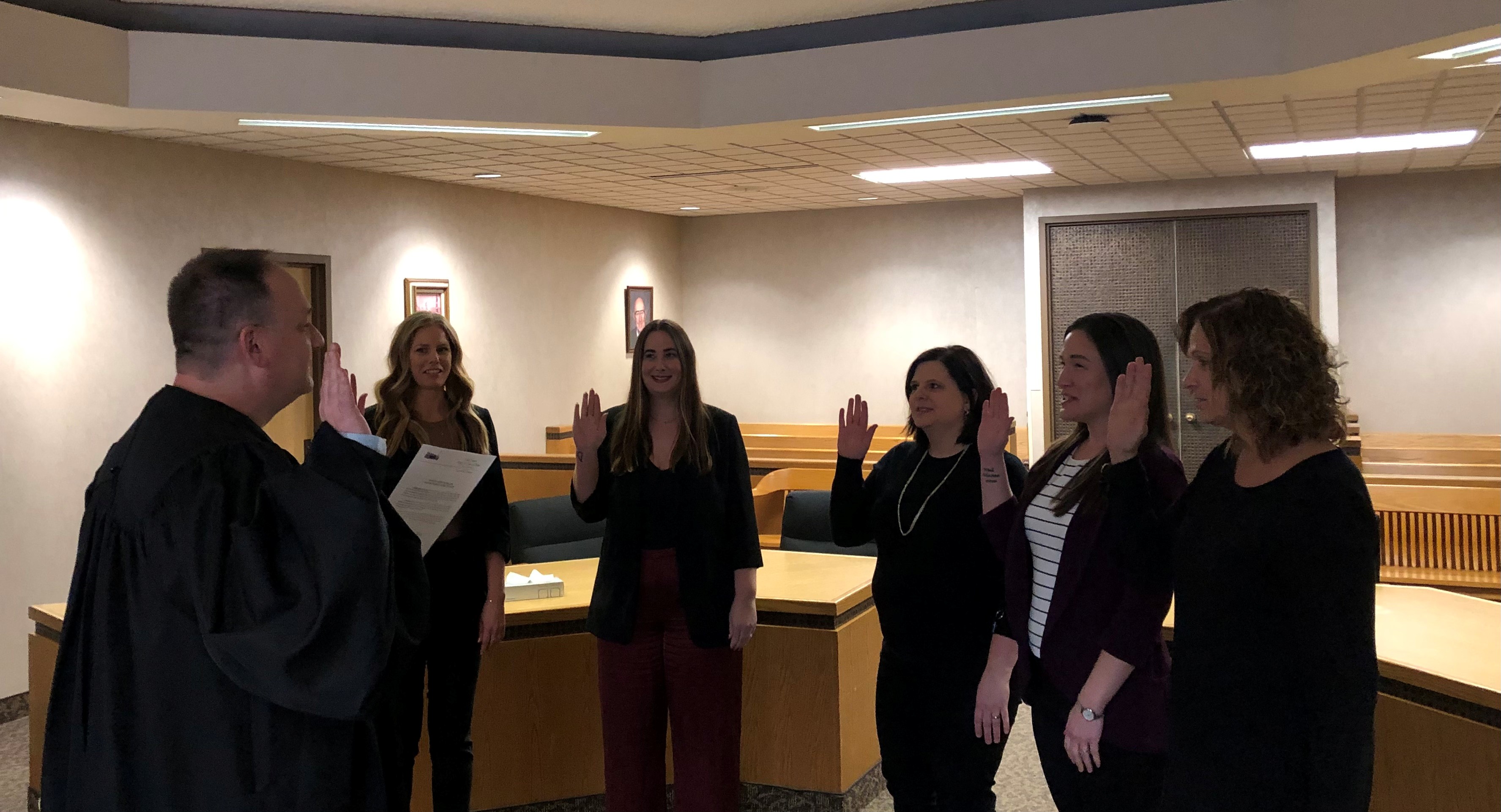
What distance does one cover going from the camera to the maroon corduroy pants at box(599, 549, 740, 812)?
10.4ft

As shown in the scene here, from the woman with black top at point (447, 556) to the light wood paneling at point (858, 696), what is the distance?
1196mm

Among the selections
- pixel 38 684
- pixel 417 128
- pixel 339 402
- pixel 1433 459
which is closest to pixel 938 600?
pixel 339 402

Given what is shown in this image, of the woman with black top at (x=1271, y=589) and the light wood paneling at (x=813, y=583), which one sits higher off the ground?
the woman with black top at (x=1271, y=589)

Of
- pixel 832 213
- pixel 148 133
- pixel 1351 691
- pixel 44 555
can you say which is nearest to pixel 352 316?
pixel 148 133

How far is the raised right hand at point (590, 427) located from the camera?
10.5 ft

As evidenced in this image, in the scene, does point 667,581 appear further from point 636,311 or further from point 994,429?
point 636,311

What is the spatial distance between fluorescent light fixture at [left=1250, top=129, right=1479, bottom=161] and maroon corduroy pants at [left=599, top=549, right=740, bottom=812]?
6.32 metres

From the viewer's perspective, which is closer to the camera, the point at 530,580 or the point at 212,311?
the point at 212,311

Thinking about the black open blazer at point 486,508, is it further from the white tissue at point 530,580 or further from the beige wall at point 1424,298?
the beige wall at point 1424,298

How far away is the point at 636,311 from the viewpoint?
11750 millimetres

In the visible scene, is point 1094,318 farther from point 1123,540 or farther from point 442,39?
point 442,39

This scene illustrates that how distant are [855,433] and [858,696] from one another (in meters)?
1.30

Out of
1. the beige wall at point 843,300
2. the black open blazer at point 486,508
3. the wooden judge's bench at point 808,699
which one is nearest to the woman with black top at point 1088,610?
the wooden judge's bench at point 808,699

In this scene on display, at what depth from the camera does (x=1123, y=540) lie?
7.16 feet
